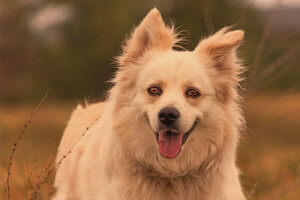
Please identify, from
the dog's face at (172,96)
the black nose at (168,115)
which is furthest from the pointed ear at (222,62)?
the black nose at (168,115)

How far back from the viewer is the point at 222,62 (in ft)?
14.9

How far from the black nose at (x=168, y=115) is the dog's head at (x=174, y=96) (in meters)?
0.01

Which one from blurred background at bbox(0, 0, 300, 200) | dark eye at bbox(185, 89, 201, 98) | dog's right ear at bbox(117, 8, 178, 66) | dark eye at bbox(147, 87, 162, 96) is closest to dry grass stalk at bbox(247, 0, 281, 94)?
dog's right ear at bbox(117, 8, 178, 66)

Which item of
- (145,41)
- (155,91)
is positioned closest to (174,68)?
(155,91)

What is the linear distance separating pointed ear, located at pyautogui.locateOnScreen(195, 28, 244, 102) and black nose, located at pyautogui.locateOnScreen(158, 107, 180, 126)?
2.28ft

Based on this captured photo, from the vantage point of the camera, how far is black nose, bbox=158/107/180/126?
386 centimetres

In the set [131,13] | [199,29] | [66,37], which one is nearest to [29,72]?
[66,37]

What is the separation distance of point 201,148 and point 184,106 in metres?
0.52

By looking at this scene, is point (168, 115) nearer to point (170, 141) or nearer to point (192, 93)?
point (170, 141)

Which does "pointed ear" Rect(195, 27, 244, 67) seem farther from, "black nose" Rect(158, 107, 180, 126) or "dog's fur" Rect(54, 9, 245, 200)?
"black nose" Rect(158, 107, 180, 126)

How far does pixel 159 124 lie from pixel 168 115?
12 cm

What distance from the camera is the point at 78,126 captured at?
5461 millimetres

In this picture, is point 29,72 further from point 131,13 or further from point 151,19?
point 151,19

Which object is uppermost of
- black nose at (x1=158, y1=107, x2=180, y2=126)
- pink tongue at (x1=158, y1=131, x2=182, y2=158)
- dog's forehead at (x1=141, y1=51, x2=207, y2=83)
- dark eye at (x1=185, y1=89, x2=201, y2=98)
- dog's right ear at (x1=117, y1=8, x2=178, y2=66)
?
dog's right ear at (x1=117, y1=8, x2=178, y2=66)
